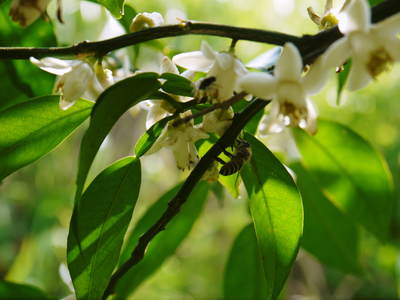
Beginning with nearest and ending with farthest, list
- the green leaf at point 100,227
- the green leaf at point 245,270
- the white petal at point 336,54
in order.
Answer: the white petal at point 336,54 < the green leaf at point 100,227 < the green leaf at point 245,270

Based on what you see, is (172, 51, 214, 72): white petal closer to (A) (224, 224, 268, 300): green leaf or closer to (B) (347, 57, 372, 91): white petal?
(B) (347, 57, 372, 91): white petal

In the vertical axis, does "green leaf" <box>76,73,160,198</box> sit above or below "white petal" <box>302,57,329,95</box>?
below

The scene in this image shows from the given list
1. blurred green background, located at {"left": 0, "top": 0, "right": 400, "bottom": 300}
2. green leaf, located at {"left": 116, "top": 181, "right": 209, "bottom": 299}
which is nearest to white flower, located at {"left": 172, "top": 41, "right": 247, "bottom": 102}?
green leaf, located at {"left": 116, "top": 181, "right": 209, "bottom": 299}

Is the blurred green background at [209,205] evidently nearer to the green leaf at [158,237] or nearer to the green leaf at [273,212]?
the green leaf at [158,237]

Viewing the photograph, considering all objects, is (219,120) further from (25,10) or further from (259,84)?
(25,10)

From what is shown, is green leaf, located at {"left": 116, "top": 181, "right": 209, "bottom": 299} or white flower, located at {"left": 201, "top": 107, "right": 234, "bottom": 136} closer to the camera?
white flower, located at {"left": 201, "top": 107, "right": 234, "bottom": 136}

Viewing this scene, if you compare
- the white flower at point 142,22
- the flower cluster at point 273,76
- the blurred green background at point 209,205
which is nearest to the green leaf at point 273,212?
the flower cluster at point 273,76
